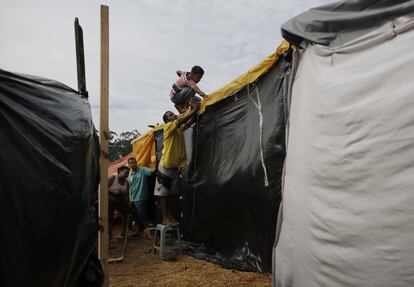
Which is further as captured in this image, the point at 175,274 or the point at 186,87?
the point at 186,87

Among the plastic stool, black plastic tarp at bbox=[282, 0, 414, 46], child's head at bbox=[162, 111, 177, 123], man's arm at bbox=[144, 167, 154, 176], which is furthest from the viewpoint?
man's arm at bbox=[144, 167, 154, 176]

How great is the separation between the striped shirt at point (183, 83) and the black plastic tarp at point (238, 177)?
46 cm

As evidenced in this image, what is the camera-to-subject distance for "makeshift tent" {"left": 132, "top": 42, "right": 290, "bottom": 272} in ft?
11.8

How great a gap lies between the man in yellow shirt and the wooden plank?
1.80 meters

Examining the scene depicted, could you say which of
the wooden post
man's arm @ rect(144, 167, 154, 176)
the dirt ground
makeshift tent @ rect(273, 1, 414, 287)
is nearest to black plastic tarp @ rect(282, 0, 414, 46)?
makeshift tent @ rect(273, 1, 414, 287)

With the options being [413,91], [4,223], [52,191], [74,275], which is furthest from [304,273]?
[4,223]

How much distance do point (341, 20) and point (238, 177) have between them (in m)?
2.21

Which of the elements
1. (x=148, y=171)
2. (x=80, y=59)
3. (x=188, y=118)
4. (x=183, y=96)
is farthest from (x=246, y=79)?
(x=148, y=171)

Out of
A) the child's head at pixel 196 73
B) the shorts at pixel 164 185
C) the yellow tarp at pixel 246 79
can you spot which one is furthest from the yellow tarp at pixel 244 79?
the shorts at pixel 164 185

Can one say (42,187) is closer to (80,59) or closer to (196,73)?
(80,59)

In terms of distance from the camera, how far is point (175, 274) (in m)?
3.93

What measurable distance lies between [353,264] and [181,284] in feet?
6.60

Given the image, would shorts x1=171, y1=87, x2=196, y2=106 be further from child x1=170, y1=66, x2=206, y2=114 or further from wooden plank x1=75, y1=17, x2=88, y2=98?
wooden plank x1=75, y1=17, x2=88, y2=98

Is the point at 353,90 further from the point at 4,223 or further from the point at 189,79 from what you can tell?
the point at 189,79
